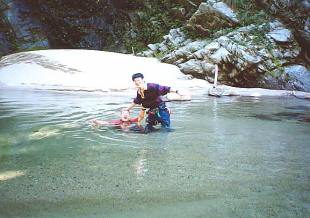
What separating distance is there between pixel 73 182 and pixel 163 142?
7.78ft

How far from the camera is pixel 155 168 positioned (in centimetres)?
458

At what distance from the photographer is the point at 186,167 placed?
4637mm

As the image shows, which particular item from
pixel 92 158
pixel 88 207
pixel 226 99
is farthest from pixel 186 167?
pixel 226 99

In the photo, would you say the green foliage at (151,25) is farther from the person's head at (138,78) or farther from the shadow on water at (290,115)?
the person's head at (138,78)

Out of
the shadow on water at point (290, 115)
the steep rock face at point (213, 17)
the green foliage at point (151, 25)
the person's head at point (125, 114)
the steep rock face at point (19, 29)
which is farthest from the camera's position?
the green foliage at point (151, 25)

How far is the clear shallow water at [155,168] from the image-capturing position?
132 inches

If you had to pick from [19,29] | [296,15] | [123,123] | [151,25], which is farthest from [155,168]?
[19,29]

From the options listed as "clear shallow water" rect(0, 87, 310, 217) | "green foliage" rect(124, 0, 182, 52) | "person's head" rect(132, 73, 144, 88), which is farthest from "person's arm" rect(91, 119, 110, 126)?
"green foliage" rect(124, 0, 182, 52)

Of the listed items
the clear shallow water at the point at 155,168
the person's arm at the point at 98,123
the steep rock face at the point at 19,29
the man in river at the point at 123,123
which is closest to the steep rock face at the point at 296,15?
the clear shallow water at the point at 155,168

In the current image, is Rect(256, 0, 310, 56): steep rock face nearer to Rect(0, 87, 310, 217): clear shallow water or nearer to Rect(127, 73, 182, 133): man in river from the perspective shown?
Rect(0, 87, 310, 217): clear shallow water

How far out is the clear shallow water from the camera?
11.0 ft

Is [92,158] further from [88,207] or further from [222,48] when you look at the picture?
[222,48]

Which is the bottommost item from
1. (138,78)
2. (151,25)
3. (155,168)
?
(155,168)

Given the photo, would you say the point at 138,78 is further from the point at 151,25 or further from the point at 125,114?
the point at 151,25
